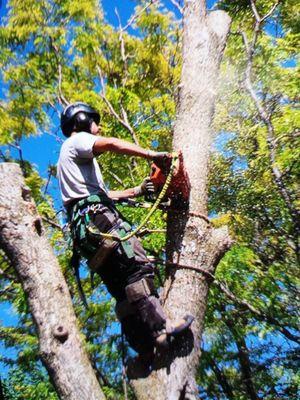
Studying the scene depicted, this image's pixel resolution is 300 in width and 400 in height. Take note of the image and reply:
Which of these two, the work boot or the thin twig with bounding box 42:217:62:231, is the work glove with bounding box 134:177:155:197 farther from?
the thin twig with bounding box 42:217:62:231

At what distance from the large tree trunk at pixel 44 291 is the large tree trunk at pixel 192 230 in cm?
31

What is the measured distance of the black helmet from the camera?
9.76 ft

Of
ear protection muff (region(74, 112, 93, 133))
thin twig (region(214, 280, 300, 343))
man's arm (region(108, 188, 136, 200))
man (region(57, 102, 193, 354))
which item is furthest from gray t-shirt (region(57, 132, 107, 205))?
thin twig (region(214, 280, 300, 343))

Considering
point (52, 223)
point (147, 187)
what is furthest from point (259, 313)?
point (147, 187)

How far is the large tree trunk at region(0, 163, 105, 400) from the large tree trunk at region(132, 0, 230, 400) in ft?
1.02

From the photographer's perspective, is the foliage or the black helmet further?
the foliage

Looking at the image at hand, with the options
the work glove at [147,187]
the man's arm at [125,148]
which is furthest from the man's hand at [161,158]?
the work glove at [147,187]

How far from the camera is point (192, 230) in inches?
101

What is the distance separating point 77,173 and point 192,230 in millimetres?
830

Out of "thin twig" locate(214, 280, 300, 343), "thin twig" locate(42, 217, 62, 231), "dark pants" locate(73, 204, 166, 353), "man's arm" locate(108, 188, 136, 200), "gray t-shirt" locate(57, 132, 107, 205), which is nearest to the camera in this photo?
"dark pants" locate(73, 204, 166, 353)

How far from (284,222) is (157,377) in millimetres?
5232

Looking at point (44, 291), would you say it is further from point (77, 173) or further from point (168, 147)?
point (168, 147)

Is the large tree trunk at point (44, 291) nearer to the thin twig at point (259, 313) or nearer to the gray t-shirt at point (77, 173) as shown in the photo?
the gray t-shirt at point (77, 173)

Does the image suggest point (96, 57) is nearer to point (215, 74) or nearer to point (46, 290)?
point (215, 74)
